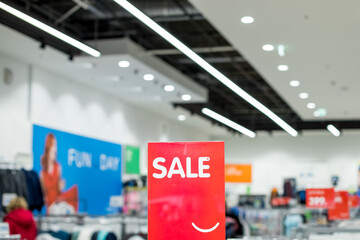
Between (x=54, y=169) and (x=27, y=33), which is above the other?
(x=27, y=33)

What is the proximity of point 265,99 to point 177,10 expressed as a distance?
8170 millimetres

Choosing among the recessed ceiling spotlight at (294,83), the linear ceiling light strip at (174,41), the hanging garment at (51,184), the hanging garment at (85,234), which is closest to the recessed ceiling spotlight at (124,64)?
the linear ceiling light strip at (174,41)

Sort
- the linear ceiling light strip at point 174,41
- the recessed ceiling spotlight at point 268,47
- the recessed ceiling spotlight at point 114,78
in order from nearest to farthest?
the linear ceiling light strip at point 174,41
the recessed ceiling spotlight at point 268,47
the recessed ceiling spotlight at point 114,78

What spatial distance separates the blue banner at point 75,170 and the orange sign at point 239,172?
4.60 metres

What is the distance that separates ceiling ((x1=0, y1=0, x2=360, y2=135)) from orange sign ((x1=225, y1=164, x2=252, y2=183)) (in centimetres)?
384

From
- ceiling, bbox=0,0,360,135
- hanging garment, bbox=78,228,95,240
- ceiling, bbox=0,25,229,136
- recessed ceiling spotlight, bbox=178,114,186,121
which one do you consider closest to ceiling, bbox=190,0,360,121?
ceiling, bbox=0,0,360,135

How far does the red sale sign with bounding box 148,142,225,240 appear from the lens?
3.15m

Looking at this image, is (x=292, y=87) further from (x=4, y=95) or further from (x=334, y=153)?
(x=334, y=153)

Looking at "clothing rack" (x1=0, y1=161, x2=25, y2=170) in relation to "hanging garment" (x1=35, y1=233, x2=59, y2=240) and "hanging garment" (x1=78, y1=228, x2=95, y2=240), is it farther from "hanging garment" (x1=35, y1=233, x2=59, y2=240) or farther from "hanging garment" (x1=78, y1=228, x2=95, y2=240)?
"hanging garment" (x1=78, y1=228, x2=95, y2=240)

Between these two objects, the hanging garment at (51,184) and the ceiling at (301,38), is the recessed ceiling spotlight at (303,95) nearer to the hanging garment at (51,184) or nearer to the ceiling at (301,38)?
the ceiling at (301,38)

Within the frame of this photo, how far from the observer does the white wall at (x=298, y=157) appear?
21.2m

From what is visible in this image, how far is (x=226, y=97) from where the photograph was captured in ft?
55.1

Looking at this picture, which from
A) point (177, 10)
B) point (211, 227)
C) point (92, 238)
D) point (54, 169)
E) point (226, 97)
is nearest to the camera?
point (211, 227)

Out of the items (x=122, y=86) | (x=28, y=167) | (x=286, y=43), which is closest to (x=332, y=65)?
(x=286, y=43)
